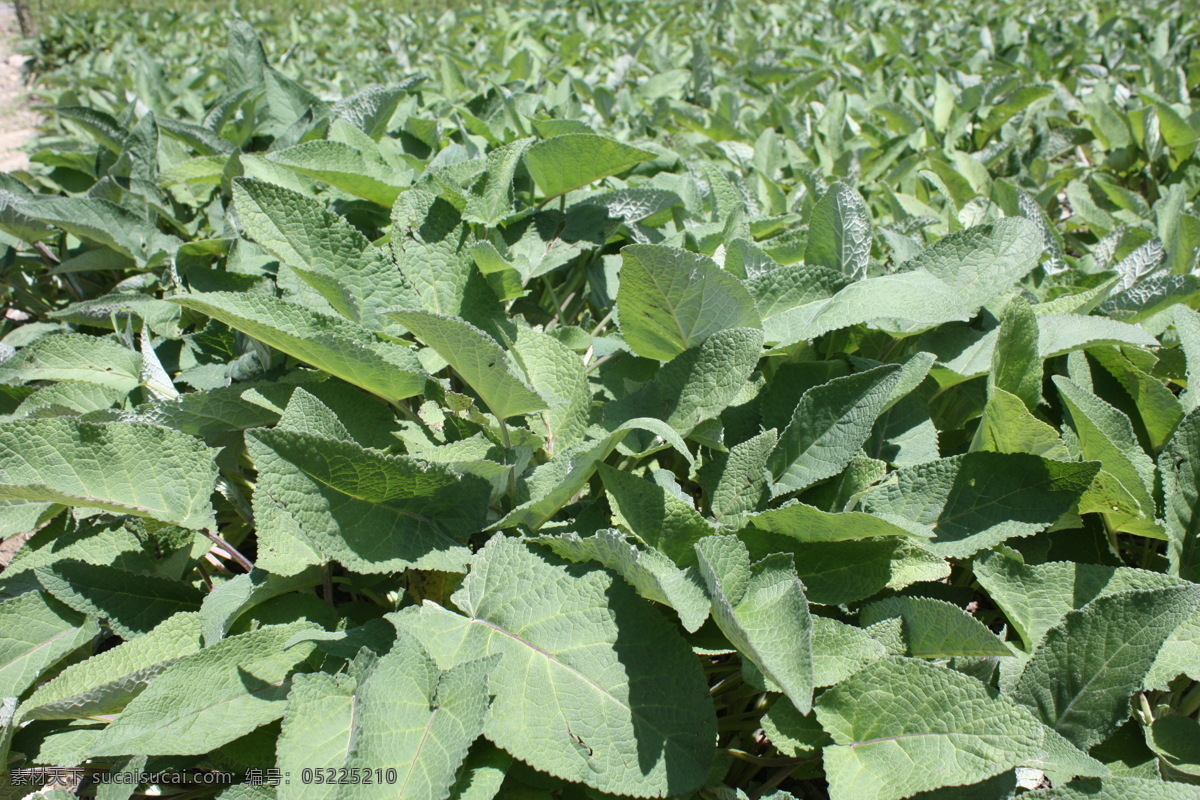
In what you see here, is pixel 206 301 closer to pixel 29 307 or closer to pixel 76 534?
pixel 76 534

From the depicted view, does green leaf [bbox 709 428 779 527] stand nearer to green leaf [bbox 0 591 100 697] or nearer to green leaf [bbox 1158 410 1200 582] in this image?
green leaf [bbox 1158 410 1200 582]

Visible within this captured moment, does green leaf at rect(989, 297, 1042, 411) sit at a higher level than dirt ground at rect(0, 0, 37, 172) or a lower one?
higher

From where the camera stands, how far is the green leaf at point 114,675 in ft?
4.45

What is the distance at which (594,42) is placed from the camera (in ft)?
16.7

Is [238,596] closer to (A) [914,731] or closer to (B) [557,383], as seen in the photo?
(B) [557,383]

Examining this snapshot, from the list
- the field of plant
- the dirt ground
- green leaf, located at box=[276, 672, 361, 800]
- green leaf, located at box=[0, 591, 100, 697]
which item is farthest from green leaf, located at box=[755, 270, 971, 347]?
the dirt ground

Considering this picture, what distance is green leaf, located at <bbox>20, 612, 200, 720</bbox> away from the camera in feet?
4.45

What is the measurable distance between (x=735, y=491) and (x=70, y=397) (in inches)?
61.6

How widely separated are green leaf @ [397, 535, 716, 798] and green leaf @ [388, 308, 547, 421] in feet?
0.84

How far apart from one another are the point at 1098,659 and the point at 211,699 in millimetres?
1454

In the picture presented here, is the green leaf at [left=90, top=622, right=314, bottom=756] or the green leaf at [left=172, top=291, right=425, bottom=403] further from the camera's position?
the green leaf at [left=172, top=291, right=425, bottom=403]

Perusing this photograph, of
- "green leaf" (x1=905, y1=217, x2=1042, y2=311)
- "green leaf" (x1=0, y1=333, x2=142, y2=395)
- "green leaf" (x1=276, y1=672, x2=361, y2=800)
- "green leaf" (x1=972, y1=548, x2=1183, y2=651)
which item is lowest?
"green leaf" (x1=276, y1=672, x2=361, y2=800)

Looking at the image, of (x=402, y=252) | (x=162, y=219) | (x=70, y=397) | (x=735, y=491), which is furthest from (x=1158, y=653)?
(x=162, y=219)

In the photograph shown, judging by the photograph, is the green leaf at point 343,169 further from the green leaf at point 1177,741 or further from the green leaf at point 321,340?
the green leaf at point 1177,741
